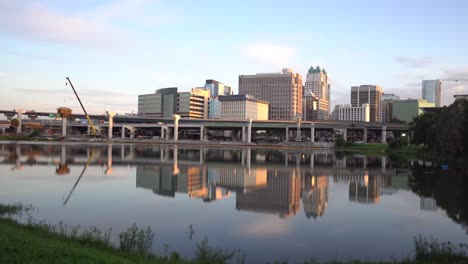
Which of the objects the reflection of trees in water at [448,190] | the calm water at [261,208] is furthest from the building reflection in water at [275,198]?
the reflection of trees in water at [448,190]

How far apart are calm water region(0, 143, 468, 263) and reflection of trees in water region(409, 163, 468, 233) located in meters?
0.10

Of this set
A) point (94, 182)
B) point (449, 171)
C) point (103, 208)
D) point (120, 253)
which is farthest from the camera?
point (449, 171)

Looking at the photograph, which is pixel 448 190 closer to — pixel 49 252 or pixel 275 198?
pixel 275 198

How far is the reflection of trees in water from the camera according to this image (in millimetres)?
31281

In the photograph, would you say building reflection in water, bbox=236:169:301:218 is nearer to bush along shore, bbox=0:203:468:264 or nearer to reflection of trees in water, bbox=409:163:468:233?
Result: bush along shore, bbox=0:203:468:264

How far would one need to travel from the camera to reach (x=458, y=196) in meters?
38.4

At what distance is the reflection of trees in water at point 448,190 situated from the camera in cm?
3128

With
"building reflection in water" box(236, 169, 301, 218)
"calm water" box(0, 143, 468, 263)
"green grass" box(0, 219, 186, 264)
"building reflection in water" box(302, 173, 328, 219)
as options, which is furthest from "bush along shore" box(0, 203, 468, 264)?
"building reflection in water" box(302, 173, 328, 219)

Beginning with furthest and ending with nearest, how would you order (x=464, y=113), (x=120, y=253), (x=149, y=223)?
(x=464, y=113) → (x=149, y=223) → (x=120, y=253)

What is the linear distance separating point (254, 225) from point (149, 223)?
610 cm

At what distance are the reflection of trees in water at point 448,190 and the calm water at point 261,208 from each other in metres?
0.10

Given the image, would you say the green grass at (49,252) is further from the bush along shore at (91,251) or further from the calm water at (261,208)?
the calm water at (261,208)

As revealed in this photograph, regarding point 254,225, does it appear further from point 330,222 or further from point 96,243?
point 96,243

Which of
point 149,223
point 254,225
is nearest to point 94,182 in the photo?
point 149,223
